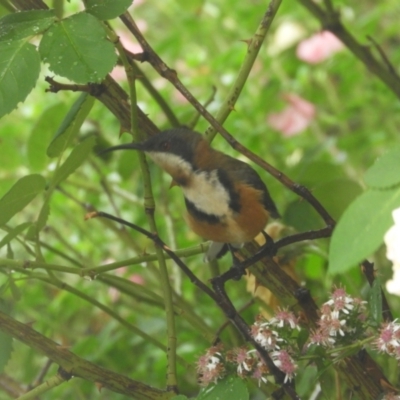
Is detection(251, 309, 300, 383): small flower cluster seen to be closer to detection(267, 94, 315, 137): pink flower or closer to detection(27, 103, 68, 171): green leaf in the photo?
detection(27, 103, 68, 171): green leaf

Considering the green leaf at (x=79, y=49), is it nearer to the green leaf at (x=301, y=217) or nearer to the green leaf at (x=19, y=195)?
the green leaf at (x=19, y=195)

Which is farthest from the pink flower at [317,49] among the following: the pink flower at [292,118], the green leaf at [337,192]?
the green leaf at [337,192]

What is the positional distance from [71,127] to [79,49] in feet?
0.51

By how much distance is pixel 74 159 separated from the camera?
55 cm

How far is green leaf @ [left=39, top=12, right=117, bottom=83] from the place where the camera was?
0.45 metres

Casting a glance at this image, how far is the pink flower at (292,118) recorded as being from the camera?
1396 mm

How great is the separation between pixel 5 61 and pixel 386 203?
28cm

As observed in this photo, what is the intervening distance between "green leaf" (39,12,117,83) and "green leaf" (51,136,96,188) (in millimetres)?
102

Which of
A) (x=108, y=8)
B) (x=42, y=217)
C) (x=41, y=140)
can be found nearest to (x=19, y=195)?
(x=42, y=217)

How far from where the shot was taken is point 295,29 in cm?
161

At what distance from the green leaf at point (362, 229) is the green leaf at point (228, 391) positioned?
190 millimetres

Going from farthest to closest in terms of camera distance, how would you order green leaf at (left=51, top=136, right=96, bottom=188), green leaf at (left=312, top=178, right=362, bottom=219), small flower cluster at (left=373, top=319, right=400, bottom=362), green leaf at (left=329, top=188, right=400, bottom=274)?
green leaf at (left=312, top=178, right=362, bottom=219) → green leaf at (left=51, top=136, right=96, bottom=188) → small flower cluster at (left=373, top=319, right=400, bottom=362) → green leaf at (left=329, top=188, right=400, bottom=274)

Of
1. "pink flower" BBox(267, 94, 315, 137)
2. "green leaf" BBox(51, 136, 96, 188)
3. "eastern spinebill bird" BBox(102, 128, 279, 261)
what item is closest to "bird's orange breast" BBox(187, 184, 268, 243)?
"eastern spinebill bird" BBox(102, 128, 279, 261)

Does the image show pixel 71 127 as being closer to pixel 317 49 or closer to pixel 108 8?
pixel 108 8
